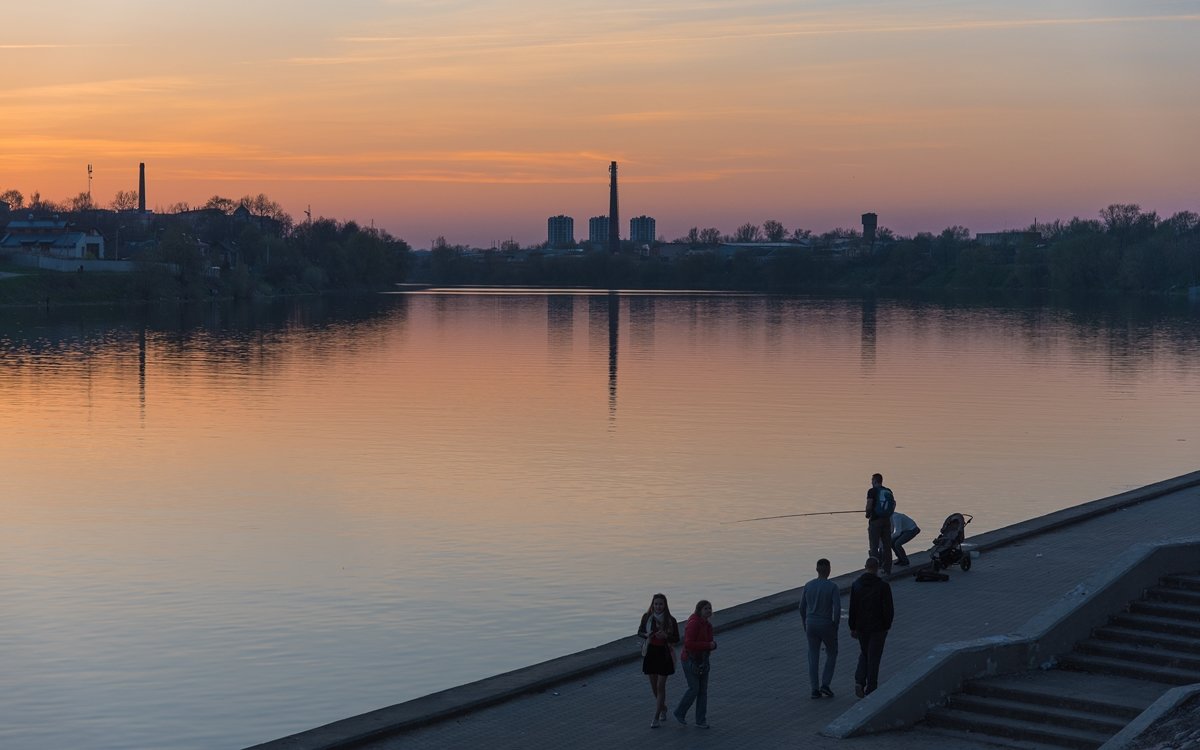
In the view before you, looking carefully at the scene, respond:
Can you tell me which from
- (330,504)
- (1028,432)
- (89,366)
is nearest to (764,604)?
(330,504)

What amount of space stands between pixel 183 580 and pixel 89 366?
163 ft

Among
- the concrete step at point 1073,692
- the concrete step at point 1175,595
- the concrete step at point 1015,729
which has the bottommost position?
the concrete step at point 1015,729

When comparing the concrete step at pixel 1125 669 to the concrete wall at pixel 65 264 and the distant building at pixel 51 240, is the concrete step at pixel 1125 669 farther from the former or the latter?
the distant building at pixel 51 240

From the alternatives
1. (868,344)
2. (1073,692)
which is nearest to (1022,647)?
(1073,692)

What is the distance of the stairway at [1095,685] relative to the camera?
16516 mm

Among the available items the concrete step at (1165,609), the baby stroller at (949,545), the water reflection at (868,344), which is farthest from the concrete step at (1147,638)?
the water reflection at (868,344)

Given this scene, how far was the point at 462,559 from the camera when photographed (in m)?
28.2

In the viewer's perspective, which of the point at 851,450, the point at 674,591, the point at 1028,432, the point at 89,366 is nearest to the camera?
the point at 674,591

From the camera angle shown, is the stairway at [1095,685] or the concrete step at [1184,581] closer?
the stairway at [1095,685]

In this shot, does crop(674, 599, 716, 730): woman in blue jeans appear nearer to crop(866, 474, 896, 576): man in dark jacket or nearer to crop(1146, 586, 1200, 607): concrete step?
crop(1146, 586, 1200, 607): concrete step

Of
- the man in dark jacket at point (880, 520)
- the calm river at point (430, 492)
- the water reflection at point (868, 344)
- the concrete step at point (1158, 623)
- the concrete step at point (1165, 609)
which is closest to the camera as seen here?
the concrete step at point (1158, 623)

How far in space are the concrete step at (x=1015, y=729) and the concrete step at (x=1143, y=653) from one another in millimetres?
2525

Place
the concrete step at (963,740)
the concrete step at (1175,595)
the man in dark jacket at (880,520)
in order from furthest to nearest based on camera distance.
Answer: the man in dark jacket at (880,520), the concrete step at (1175,595), the concrete step at (963,740)

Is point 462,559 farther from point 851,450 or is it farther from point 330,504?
point 851,450
